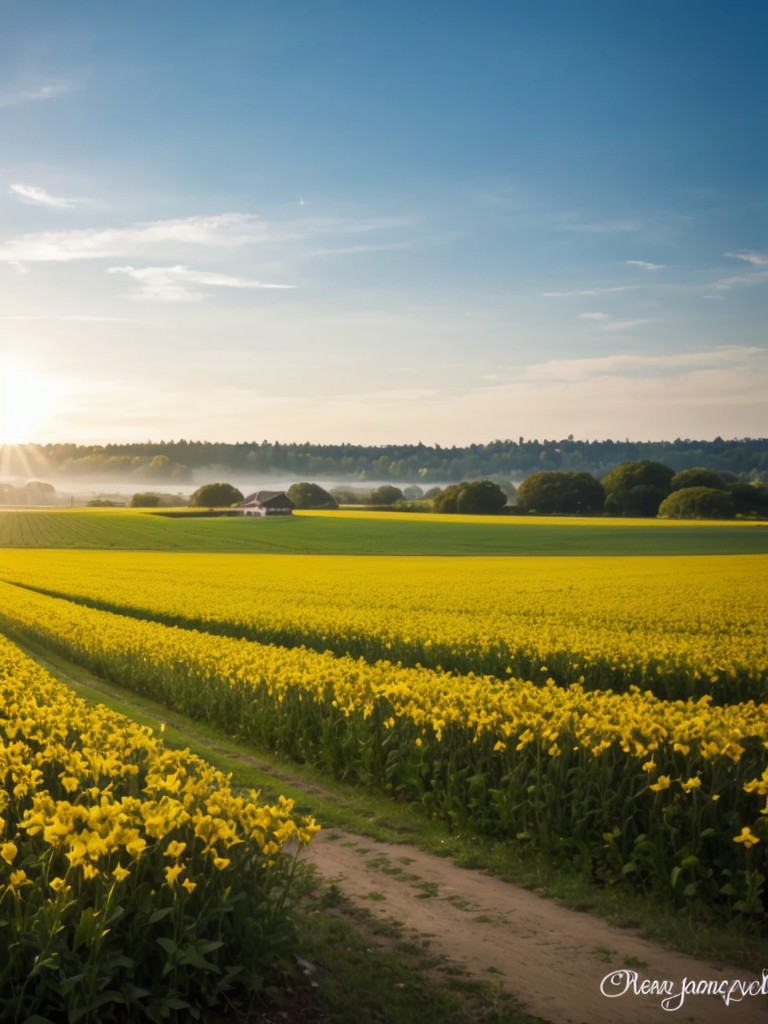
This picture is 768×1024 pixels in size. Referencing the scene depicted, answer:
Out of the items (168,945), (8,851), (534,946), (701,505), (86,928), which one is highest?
(701,505)

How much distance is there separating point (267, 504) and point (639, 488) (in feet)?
133

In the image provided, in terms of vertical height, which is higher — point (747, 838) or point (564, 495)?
point (564, 495)

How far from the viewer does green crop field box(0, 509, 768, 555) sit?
207 ft

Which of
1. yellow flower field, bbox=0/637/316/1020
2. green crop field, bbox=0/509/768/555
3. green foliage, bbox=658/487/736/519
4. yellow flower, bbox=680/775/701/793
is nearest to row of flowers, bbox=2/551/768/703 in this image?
yellow flower, bbox=680/775/701/793

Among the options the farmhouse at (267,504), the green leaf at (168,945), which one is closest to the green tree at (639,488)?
the farmhouse at (267,504)

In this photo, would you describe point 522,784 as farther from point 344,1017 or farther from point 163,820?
point 163,820

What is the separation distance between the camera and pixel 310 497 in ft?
387

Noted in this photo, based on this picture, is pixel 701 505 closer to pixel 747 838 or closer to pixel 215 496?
pixel 215 496

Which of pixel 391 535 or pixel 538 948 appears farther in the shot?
pixel 391 535

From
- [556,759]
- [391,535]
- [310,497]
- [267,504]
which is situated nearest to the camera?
[556,759]

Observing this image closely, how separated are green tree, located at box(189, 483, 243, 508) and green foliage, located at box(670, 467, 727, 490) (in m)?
51.0

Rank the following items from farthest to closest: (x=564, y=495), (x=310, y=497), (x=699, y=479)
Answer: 1. (x=310, y=497)
2. (x=564, y=495)
3. (x=699, y=479)

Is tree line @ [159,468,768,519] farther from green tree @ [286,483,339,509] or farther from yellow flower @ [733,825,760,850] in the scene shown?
yellow flower @ [733,825,760,850]

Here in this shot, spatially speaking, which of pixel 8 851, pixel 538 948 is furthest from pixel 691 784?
pixel 8 851
